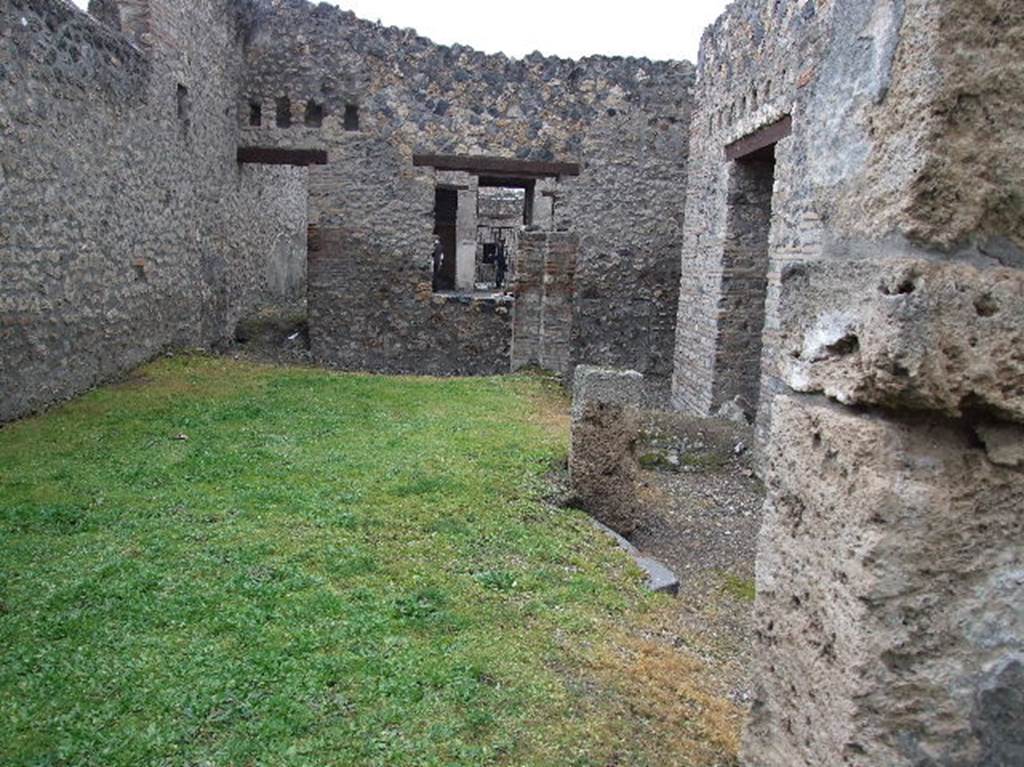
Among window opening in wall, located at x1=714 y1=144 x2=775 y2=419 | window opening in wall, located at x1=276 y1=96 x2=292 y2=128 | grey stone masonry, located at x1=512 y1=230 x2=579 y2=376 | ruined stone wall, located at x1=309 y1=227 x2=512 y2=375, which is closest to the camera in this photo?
window opening in wall, located at x1=714 y1=144 x2=775 y2=419

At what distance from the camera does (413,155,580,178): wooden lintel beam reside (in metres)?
14.1

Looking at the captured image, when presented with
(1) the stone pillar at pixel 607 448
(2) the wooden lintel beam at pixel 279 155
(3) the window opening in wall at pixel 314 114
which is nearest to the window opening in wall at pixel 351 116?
(3) the window opening in wall at pixel 314 114

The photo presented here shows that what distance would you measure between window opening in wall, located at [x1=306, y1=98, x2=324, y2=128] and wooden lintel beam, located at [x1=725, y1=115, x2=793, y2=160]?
6.83 metres

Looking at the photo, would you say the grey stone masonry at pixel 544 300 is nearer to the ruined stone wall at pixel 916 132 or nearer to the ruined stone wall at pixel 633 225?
the ruined stone wall at pixel 633 225

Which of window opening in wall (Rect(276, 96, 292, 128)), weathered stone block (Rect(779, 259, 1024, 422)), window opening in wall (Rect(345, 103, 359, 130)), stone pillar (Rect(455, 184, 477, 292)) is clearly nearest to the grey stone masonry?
window opening in wall (Rect(345, 103, 359, 130))

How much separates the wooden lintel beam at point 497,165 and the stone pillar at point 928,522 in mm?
12966

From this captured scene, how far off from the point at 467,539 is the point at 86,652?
215 cm

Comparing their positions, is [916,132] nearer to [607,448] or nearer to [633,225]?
[607,448]

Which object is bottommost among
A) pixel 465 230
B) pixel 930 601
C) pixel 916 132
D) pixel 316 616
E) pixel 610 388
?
pixel 316 616

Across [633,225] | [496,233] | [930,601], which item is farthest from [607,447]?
[496,233]

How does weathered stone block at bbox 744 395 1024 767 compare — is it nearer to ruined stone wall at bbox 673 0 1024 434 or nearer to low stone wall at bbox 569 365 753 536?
ruined stone wall at bbox 673 0 1024 434

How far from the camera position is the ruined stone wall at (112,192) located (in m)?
7.30

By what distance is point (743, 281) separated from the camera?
412 inches

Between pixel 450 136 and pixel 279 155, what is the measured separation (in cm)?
286
